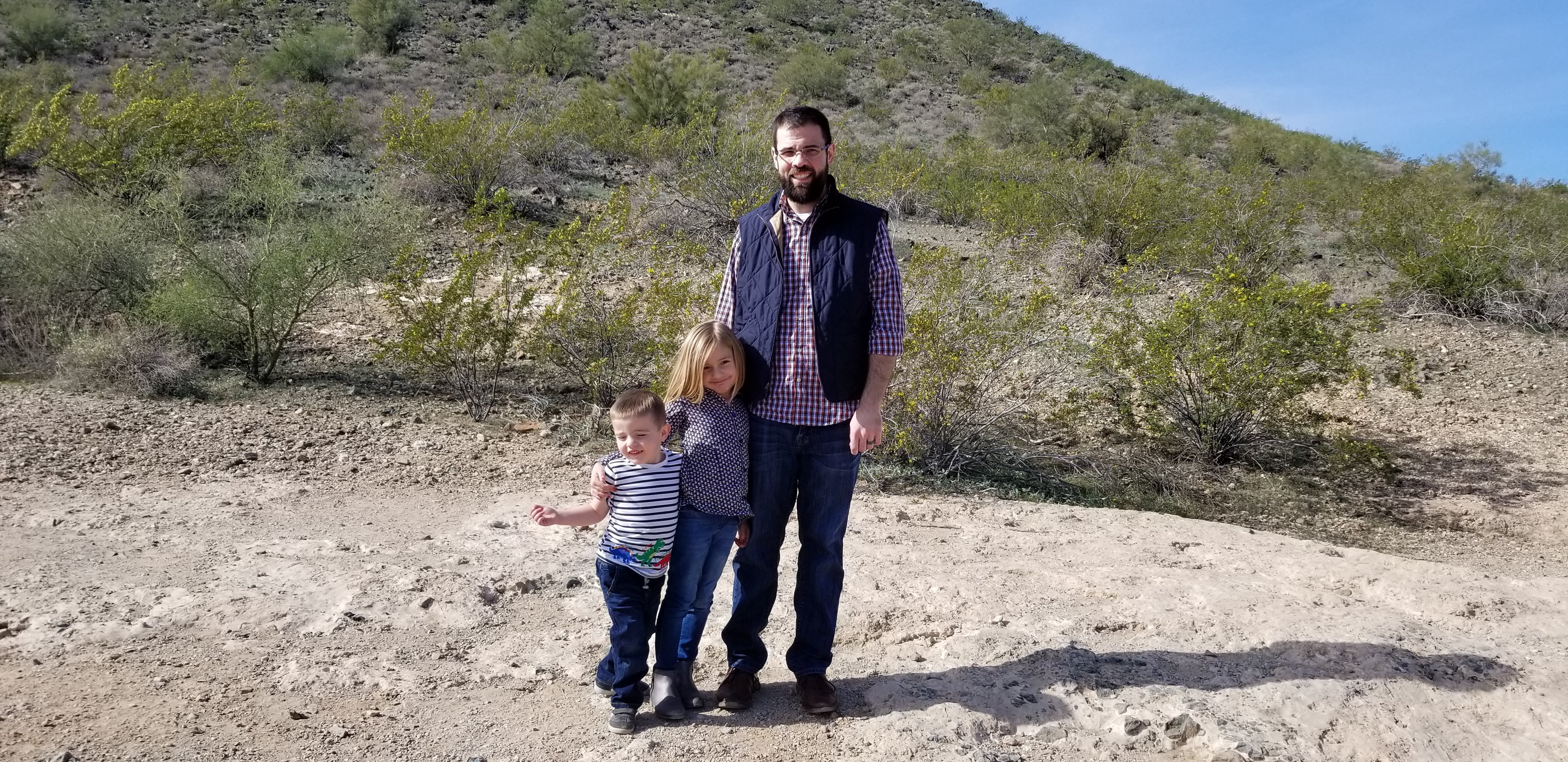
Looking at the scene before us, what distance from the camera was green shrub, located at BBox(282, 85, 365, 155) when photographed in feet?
49.1

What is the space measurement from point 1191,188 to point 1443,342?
14.0ft

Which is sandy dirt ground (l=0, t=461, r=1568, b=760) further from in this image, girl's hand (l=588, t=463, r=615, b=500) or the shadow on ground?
girl's hand (l=588, t=463, r=615, b=500)

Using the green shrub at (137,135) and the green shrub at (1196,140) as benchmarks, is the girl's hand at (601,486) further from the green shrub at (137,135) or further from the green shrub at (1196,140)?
the green shrub at (1196,140)

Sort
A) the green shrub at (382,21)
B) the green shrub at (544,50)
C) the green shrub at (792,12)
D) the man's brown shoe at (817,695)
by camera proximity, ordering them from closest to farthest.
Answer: the man's brown shoe at (817,695)
the green shrub at (544,50)
the green shrub at (382,21)
the green shrub at (792,12)

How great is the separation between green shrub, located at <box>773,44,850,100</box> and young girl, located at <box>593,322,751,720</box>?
23.6m

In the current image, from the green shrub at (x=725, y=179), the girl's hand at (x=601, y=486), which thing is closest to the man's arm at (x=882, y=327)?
the girl's hand at (x=601, y=486)

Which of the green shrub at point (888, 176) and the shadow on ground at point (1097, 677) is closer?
the shadow on ground at point (1097, 677)

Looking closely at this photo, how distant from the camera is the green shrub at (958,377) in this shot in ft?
21.0

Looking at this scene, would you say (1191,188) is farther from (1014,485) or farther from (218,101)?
(218,101)

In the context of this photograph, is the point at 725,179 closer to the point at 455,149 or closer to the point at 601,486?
the point at 455,149

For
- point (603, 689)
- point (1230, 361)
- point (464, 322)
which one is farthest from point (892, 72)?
point (603, 689)

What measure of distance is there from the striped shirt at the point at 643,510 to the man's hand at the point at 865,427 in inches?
20.1

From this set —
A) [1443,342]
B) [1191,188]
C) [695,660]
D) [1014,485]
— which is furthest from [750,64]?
[695,660]

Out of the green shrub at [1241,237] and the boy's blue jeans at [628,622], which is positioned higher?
A: the green shrub at [1241,237]
